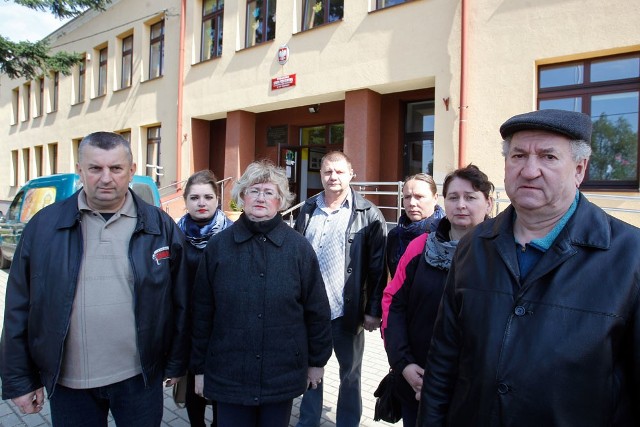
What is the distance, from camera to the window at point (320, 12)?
9.41 meters

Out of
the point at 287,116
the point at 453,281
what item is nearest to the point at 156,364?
the point at 453,281

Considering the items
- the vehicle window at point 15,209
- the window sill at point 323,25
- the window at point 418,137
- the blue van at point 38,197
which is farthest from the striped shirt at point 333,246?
the vehicle window at point 15,209

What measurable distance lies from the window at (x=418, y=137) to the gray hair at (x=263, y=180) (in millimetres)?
7182

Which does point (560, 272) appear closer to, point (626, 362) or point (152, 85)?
point (626, 362)

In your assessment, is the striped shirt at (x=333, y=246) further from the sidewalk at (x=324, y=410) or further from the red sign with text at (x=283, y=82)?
the red sign with text at (x=283, y=82)

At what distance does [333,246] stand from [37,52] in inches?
457

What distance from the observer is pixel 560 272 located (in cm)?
130

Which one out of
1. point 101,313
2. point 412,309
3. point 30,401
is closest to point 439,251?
point 412,309

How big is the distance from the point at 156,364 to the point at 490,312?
5.15 ft

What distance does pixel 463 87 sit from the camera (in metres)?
7.37

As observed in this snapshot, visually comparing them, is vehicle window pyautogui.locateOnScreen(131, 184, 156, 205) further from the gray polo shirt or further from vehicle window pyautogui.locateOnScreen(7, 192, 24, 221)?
the gray polo shirt

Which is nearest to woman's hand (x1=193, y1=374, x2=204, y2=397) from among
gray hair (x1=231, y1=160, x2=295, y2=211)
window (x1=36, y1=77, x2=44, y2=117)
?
gray hair (x1=231, y1=160, x2=295, y2=211)

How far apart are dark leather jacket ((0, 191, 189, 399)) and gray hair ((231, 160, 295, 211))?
486 mm

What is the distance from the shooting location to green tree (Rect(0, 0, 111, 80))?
1025 cm
